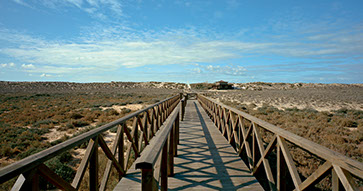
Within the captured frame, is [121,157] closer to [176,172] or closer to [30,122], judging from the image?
[176,172]

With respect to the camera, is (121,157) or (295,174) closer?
(295,174)

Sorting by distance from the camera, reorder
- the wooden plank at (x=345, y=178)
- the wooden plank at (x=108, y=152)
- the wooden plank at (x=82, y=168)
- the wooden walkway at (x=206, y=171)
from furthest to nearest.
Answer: the wooden walkway at (x=206, y=171) → the wooden plank at (x=108, y=152) → the wooden plank at (x=82, y=168) → the wooden plank at (x=345, y=178)

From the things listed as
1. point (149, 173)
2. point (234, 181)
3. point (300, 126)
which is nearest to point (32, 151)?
point (234, 181)

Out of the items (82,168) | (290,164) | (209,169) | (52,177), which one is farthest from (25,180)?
(209,169)

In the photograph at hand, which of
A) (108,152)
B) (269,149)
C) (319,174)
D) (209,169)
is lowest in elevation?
(209,169)

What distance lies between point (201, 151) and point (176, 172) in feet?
5.14

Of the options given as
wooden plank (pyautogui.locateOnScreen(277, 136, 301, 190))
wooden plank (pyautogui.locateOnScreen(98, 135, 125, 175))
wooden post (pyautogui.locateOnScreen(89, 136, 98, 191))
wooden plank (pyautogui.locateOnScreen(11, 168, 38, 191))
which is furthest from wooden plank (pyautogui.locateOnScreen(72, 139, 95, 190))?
wooden plank (pyautogui.locateOnScreen(277, 136, 301, 190))

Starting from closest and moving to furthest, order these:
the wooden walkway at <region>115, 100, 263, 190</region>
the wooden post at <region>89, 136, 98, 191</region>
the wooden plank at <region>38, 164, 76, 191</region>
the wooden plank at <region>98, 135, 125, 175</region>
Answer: the wooden plank at <region>38, 164, 76, 191</region>
the wooden post at <region>89, 136, 98, 191</region>
the wooden plank at <region>98, 135, 125, 175</region>
the wooden walkway at <region>115, 100, 263, 190</region>

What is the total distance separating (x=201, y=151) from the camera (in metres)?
5.32

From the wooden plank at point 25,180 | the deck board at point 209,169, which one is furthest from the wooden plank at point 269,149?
the wooden plank at point 25,180

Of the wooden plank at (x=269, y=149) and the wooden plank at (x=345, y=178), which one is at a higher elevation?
the wooden plank at (x=345, y=178)

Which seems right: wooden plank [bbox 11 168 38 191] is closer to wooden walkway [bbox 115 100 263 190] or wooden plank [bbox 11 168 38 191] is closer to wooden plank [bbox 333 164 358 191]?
wooden walkway [bbox 115 100 263 190]

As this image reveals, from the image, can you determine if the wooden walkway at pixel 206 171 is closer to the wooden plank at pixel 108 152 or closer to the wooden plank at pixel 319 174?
the wooden plank at pixel 108 152

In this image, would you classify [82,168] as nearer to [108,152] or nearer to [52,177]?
[52,177]
